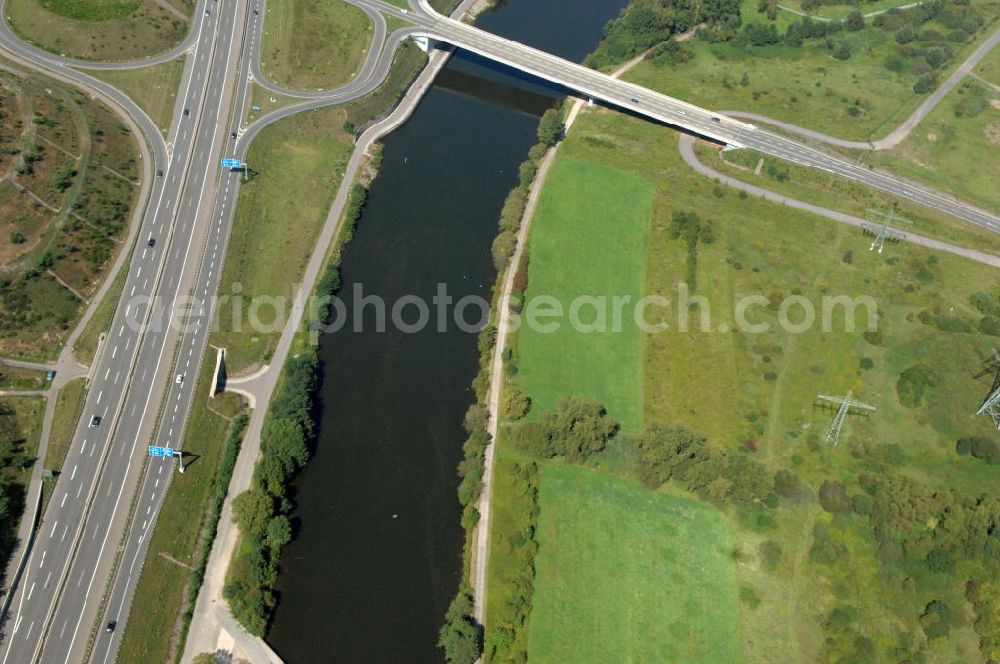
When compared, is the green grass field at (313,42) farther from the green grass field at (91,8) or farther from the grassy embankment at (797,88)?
the grassy embankment at (797,88)

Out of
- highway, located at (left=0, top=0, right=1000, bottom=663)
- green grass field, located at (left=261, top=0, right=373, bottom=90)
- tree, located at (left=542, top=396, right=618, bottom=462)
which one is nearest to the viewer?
highway, located at (left=0, top=0, right=1000, bottom=663)

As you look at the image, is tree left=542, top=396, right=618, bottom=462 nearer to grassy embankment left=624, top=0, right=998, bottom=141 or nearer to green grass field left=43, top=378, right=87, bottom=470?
green grass field left=43, top=378, right=87, bottom=470

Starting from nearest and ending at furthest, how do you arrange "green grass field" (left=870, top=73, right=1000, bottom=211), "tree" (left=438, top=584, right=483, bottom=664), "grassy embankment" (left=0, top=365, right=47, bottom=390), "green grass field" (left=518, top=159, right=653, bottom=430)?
1. "tree" (left=438, top=584, right=483, bottom=664)
2. "grassy embankment" (left=0, top=365, right=47, bottom=390)
3. "green grass field" (left=518, top=159, right=653, bottom=430)
4. "green grass field" (left=870, top=73, right=1000, bottom=211)

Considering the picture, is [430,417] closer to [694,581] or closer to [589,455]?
[589,455]

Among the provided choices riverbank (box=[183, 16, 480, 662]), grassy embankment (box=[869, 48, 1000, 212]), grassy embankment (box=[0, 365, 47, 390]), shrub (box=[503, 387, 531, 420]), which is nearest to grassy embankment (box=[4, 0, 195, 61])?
riverbank (box=[183, 16, 480, 662])

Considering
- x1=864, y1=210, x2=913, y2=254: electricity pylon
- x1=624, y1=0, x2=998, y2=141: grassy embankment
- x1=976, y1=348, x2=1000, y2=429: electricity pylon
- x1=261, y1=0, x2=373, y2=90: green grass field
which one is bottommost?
x1=976, y1=348, x2=1000, y2=429: electricity pylon

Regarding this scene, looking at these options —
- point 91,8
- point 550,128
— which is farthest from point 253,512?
point 91,8

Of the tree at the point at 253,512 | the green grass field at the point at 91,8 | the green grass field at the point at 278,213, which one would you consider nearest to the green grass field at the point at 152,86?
the green grass field at the point at 91,8

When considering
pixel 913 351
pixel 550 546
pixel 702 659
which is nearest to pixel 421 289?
pixel 550 546
